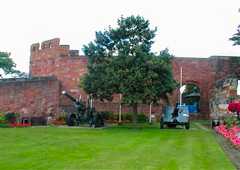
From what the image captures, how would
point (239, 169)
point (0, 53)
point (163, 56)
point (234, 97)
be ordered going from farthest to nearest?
1. point (0, 53)
2. point (163, 56)
3. point (234, 97)
4. point (239, 169)

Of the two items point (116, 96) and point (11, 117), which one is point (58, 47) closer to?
point (116, 96)

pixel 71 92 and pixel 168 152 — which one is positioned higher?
pixel 71 92

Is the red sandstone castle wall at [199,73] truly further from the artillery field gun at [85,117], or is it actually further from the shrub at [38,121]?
the artillery field gun at [85,117]

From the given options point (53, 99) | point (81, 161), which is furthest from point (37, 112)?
point (81, 161)

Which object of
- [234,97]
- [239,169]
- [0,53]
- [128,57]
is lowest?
[239,169]

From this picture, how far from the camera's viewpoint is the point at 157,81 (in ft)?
86.4

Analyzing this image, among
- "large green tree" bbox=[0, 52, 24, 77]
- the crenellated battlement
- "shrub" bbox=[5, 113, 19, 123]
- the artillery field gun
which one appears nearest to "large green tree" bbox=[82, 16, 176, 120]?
the artillery field gun

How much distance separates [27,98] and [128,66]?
11638 mm

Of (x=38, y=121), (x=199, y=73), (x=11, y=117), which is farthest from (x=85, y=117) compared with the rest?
(x=199, y=73)

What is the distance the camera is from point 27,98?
35812mm

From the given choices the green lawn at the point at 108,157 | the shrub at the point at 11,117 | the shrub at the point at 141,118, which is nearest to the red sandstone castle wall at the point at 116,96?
the shrub at the point at 141,118

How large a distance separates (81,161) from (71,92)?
89.9 ft

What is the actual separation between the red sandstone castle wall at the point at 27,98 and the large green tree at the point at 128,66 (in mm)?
9041

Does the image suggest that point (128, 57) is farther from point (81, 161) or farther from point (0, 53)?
point (0, 53)
